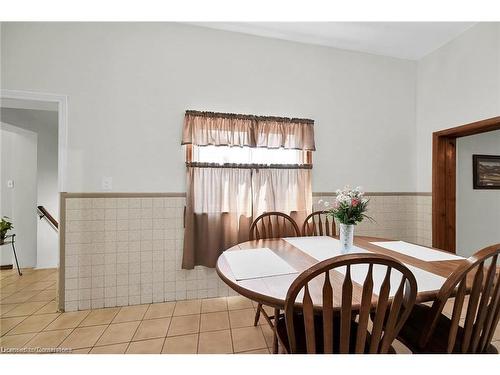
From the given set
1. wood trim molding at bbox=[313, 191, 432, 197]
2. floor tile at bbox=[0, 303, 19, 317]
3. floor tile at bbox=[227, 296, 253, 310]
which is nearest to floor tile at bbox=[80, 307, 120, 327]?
floor tile at bbox=[0, 303, 19, 317]

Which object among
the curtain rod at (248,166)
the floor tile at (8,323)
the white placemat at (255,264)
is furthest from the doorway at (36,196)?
the white placemat at (255,264)

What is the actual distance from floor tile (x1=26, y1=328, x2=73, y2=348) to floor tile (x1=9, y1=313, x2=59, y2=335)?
0.11 metres

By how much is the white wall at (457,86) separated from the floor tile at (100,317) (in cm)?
366

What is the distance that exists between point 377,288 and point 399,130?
265 cm

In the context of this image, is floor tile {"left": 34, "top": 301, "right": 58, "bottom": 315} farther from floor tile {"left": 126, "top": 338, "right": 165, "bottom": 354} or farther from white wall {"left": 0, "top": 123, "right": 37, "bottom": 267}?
white wall {"left": 0, "top": 123, "right": 37, "bottom": 267}

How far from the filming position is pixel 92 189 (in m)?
2.29

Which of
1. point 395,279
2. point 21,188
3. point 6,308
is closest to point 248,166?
point 395,279

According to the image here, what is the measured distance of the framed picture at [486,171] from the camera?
3193 millimetres

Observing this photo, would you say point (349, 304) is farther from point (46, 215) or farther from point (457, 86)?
point (46, 215)

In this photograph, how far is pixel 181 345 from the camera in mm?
1777

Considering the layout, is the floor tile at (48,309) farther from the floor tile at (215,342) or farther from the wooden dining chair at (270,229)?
the wooden dining chair at (270,229)

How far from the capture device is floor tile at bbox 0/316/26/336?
76.3 inches

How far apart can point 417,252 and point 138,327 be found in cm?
220

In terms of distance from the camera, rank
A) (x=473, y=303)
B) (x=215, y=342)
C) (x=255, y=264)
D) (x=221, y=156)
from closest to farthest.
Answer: (x=473, y=303)
(x=255, y=264)
(x=215, y=342)
(x=221, y=156)
